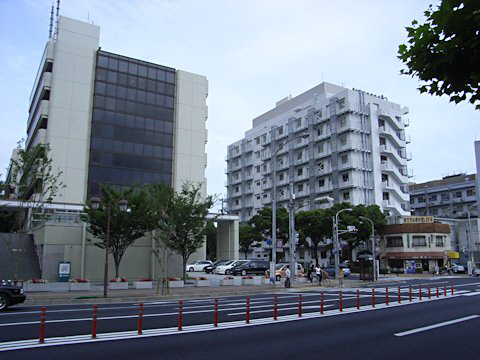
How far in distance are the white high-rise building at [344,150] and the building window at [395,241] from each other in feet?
23.8

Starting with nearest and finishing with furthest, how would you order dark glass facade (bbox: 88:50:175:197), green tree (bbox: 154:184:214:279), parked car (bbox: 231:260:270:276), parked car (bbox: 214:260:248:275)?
green tree (bbox: 154:184:214:279) < parked car (bbox: 231:260:270:276) < parked car (bbox: 214:260:248:275) < dark glass facade (bbox: 88:50:175:197)

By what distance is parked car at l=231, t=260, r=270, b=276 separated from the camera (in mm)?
44250

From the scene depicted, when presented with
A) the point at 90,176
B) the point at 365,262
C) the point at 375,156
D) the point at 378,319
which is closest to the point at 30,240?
the point at 90,176

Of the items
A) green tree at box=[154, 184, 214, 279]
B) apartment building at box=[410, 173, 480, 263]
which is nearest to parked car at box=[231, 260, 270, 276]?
green tree at box=[154, 184, 214, 279]

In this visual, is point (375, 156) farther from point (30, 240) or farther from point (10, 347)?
point (10, 347)

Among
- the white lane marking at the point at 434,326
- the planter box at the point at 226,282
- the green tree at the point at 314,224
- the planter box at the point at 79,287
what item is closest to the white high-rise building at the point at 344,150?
the green tree at the point at 314,224

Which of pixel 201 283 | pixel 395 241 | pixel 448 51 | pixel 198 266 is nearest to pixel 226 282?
pixel 201 283

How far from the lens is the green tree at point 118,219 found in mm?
31906

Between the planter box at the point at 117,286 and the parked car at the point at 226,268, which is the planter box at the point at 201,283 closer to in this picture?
the planter box at the point at 117,286

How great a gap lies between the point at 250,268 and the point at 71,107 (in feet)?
100

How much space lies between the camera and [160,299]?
78.4ft

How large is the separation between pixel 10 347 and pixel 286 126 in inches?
3124

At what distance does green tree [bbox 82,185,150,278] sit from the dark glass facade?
2105cm

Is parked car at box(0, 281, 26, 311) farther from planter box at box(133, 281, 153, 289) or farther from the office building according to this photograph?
the office building
